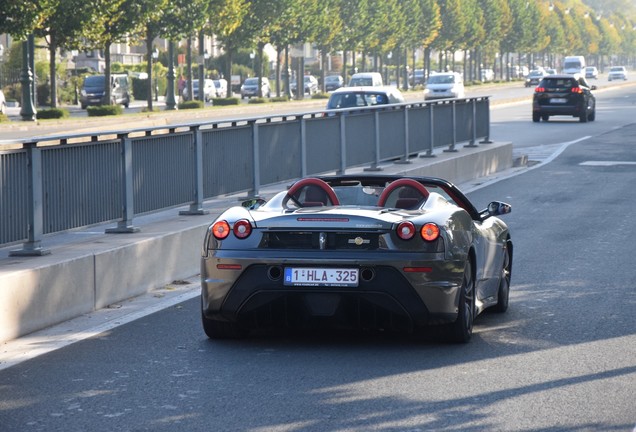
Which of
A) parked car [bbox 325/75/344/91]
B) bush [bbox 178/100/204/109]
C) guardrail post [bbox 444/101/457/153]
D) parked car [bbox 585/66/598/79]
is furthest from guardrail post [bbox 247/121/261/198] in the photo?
parked car [bbox 585/66/598/79]

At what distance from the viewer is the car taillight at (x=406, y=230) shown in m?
8.43

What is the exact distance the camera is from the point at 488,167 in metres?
26.3

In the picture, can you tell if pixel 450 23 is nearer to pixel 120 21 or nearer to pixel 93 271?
pixel 120 21

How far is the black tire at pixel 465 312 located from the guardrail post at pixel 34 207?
342 cm

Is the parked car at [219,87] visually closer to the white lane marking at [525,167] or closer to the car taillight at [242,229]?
the white lane marking at [525,167]

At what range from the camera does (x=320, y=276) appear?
27.7 feet

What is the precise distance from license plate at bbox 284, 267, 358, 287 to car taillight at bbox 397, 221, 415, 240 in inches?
13.9

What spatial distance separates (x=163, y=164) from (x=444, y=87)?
60218mm

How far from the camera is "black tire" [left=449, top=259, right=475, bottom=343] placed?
8742mm

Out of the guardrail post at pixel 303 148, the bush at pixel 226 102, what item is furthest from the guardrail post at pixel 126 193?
the bush at pixel 226 102

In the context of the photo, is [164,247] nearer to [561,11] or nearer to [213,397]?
[213,397]

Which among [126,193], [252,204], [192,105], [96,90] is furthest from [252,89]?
[252,204]

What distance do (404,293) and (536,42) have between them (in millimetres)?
156281

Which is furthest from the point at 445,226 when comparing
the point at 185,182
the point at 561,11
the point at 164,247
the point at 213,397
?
the point at 561,11
